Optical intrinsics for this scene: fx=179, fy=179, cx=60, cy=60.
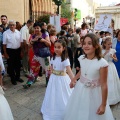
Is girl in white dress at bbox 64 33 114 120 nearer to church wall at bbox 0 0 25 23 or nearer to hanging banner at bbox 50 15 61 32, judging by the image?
hanging banner at bbox 50 15 61 32

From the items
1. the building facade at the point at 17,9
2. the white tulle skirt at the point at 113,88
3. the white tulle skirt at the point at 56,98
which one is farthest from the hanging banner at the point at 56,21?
the building facade at the point at 17,9

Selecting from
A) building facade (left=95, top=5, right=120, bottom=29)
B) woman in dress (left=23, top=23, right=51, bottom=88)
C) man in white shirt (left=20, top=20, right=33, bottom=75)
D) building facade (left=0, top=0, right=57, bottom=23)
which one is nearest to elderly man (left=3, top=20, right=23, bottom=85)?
man in white shirt (left=20, top=20, right=33, bottom=75)

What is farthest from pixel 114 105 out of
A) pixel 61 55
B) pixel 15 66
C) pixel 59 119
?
pixel 15 66

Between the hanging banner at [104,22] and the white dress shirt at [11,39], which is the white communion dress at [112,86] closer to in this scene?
the white dress shirt at [11,39]

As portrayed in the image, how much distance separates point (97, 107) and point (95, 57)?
65cm

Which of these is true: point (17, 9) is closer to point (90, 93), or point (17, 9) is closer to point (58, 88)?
point (58, 88)

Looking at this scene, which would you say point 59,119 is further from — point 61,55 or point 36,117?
point 61,55

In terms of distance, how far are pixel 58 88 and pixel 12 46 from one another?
8.15 feet

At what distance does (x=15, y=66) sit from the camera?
5473mm

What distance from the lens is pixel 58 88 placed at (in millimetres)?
3232

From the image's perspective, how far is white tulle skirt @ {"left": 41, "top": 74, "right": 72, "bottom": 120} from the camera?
3.20 m

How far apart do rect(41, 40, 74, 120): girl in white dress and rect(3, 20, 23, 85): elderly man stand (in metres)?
2.19

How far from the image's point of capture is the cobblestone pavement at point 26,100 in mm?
3534

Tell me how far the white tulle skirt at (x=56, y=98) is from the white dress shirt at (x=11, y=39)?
2.31m
